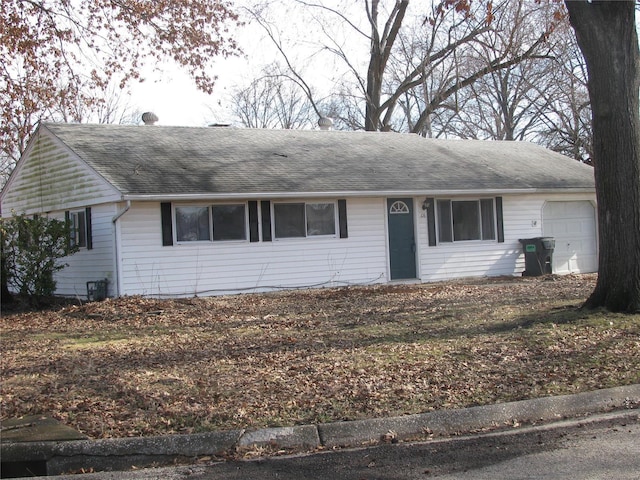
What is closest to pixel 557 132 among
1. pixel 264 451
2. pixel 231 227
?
pixel 231 227

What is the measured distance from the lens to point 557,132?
40000 mm

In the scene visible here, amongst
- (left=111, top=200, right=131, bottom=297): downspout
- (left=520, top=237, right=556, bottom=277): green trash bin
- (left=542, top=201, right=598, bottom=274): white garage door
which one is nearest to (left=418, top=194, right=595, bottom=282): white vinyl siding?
(left=542, top=201, right=598, bottom=274): white garage door

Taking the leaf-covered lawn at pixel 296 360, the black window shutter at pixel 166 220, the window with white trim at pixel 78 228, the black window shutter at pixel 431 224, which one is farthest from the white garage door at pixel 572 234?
the window with white trim at pixel 78 228

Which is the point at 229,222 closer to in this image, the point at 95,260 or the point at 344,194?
the point at 344,194

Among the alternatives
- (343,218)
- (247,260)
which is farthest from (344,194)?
(247,260)

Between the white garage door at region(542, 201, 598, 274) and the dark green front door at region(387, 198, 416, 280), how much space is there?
15.0ft

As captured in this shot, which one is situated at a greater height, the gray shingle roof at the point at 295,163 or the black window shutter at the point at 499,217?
the gray shingle roof at the point at 295,163

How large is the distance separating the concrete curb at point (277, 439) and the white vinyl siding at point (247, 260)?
1036 centimetres

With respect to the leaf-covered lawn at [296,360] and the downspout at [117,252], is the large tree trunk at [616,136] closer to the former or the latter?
the leaf-covered lawn at [296,360]

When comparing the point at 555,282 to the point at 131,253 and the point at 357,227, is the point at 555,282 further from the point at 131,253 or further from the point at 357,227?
the point at 131,253

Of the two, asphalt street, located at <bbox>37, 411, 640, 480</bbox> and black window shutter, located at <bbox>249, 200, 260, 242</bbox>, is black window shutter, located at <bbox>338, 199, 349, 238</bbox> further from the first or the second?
asphalt street, located at <bbox>37, 411, 640, 480</bbox>

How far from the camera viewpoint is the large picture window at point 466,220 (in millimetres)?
19578

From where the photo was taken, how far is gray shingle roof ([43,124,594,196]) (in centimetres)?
1683

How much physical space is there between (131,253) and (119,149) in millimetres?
3433
